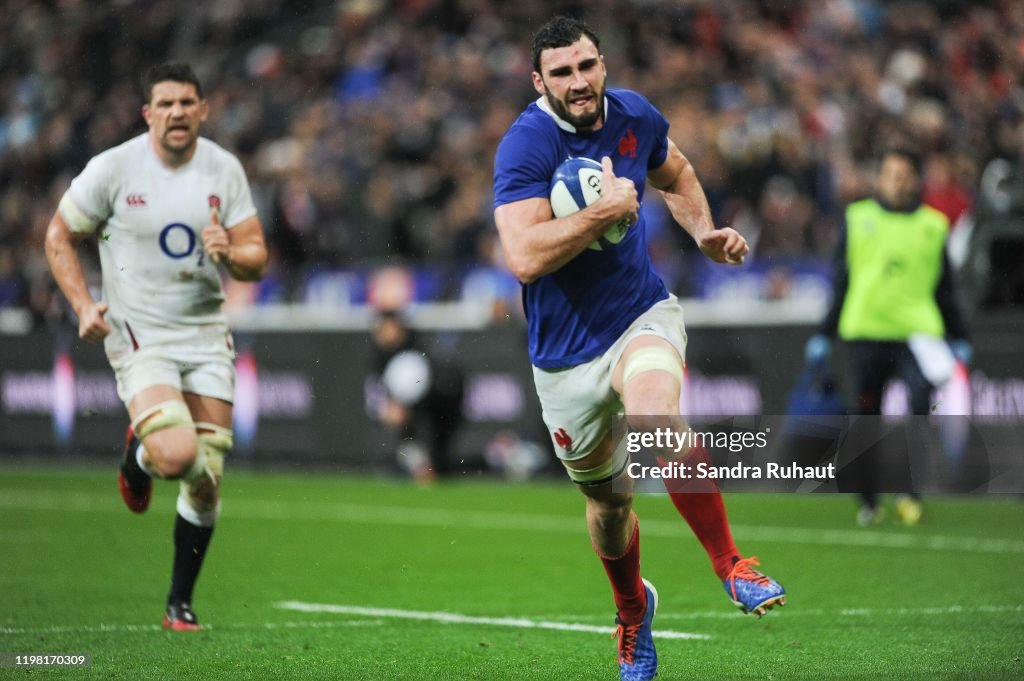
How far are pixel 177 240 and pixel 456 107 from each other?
13.1 meters

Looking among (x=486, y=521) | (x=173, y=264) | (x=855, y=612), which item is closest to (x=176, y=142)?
(x=173, y=264)

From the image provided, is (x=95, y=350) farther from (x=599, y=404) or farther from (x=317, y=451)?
(x=599, y=404)

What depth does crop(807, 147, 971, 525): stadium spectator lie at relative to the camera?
11602 millimetres

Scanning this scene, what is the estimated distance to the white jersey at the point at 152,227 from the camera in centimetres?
773

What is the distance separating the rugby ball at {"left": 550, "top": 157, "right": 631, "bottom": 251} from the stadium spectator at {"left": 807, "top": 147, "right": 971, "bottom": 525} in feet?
19.4

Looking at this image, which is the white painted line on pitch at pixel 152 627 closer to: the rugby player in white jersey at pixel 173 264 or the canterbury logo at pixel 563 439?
the rugby player in white jersey at pixel 173 264

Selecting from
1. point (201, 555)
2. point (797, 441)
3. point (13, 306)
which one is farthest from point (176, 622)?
point (13, 306)

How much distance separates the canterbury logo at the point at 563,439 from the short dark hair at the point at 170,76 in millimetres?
2684

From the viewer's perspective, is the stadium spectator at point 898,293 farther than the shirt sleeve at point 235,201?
Yes

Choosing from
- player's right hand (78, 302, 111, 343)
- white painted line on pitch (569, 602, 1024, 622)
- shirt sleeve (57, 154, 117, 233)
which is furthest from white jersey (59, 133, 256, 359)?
white painted line on pitch (569, 602, 1024, 622)

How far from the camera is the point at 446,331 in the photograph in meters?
16.7

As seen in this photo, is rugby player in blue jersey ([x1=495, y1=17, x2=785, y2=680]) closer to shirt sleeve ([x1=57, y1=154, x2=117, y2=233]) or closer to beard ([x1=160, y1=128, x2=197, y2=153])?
beard ([x1=160, y1=128, x2=197, y2=153])

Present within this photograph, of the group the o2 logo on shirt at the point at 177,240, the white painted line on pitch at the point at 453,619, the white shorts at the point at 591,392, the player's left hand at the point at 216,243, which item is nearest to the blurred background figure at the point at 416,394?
the white painted line on pitch at the point at 453,619

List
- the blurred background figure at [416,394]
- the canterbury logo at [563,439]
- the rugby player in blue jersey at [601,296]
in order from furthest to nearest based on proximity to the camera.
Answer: the blurred background figure at [416,394], the canterbury logo at [563,439], the rugby player in blue jersey at [601,296]
